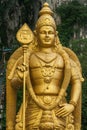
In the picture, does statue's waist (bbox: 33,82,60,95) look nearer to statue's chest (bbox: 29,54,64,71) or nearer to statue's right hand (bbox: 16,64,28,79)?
statue's chest (bbox: 29,54,64,71)

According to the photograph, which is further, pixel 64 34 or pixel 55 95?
pixel 64 34

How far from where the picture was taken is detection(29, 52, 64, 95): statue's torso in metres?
9.36

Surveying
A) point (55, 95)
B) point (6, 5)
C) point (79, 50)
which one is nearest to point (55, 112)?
point (55, 95)

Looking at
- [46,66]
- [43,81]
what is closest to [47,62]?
[46,66]

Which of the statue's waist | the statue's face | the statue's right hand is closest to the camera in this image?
the statue's right hand

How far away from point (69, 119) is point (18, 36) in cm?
146

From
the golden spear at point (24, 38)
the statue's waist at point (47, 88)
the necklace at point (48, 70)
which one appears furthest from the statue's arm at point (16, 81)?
the necklace at point (48, 70)

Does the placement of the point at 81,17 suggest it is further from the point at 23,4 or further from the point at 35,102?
the point at 35,102

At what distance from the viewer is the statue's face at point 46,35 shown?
9484mm

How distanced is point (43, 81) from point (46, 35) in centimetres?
69

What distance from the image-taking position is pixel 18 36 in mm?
9070

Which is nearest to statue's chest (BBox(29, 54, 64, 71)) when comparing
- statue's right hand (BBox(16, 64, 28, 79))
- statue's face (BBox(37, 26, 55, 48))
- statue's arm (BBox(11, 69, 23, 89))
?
statue's face (BBox(37, 26, 55, 48))

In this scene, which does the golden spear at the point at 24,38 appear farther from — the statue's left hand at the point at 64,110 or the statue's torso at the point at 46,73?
the statue's left hand at the point at 64,110

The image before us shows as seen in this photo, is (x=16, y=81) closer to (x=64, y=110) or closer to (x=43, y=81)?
(x=43, y=81)
